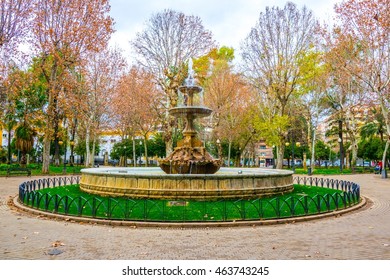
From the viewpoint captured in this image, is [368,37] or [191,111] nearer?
[191,111]

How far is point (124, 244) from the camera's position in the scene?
24.8 feet

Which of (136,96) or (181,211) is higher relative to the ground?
(136,96)

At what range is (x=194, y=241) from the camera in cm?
788

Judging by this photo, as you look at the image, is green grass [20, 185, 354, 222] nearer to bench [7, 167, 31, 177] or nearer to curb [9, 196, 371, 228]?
curb [9, 196, 371, 228]

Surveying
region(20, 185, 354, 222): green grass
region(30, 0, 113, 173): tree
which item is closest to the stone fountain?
region(20, 185, 354, 222): green grass

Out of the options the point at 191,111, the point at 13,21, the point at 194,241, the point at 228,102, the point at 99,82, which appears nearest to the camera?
the point at 194,241

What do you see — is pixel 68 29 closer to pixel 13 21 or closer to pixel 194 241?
pixel 13 21

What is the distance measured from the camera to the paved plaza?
22.1 ft

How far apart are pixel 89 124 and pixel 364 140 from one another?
40818 millimetres

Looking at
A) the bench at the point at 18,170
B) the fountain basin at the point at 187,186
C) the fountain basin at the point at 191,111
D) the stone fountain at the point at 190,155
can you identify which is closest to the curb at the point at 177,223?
the fountain basin at the point at 187,186

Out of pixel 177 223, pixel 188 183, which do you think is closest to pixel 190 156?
pixel 188 183

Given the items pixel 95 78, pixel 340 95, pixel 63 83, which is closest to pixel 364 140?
pixel 340 95

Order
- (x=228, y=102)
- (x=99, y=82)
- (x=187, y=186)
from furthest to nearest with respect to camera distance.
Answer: (x=228, y=102) → (x=99, y=82) → (x=187, y=186)
